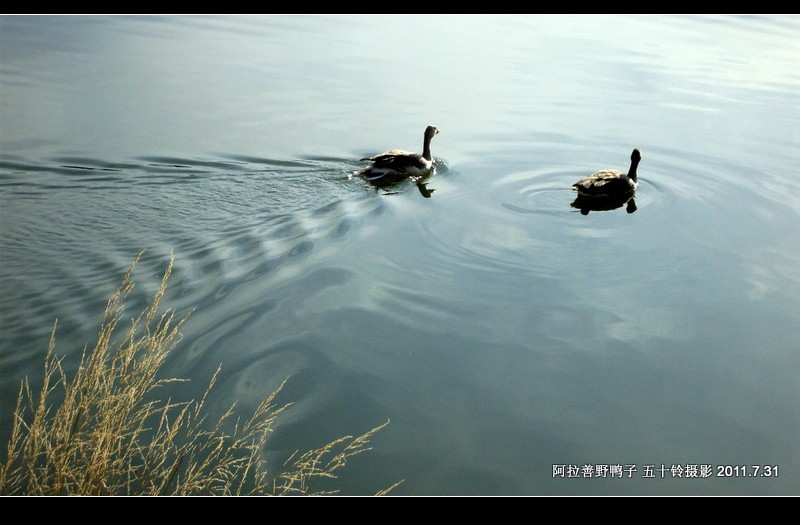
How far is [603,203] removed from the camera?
1194cm

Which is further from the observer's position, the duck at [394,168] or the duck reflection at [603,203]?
the duck at [394,168]

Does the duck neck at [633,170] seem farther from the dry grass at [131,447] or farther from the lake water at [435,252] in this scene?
the dry grass at [131,447]

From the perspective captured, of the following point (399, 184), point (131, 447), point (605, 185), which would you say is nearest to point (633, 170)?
point (605, 185)

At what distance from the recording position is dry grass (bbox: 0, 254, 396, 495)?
472cm

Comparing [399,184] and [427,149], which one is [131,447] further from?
[427,149]

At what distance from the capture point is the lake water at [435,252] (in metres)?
6.68

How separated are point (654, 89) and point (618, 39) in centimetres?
622

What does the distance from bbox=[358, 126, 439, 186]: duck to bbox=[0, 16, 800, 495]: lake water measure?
0.35 m

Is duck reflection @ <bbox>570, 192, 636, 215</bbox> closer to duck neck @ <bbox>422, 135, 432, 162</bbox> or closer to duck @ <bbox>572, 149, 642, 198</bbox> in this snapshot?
duck @ <bbox>572, 149, 642, 198</bbox>

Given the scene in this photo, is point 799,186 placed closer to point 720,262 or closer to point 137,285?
point 720,262

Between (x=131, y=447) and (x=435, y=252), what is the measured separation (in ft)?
16.0

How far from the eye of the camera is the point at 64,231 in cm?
941

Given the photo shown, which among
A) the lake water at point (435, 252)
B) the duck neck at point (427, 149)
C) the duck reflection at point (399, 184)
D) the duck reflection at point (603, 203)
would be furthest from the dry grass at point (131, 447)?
the duck neck at point (427, 149)

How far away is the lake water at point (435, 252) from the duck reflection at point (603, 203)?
0.23m
